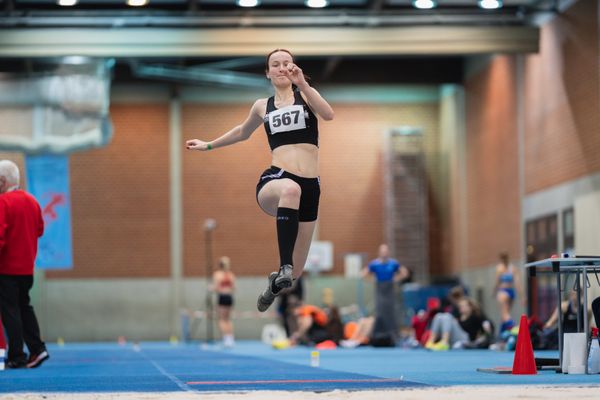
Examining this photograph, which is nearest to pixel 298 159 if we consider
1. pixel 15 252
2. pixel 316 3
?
pixel 15 252

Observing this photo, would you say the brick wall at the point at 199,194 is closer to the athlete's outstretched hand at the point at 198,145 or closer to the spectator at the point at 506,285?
the spectator at the point at 506,285

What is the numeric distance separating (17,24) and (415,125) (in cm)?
1201

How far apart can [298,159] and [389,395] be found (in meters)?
1.79

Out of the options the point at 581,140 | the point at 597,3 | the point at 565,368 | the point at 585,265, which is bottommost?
the point at 565,368

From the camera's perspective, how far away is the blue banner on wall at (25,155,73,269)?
55.1 feet

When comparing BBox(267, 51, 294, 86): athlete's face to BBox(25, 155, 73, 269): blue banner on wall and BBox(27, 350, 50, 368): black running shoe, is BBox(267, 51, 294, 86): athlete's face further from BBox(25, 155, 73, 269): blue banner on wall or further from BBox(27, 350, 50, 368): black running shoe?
BBox(25, 155, 73, 269): blue banner on wall

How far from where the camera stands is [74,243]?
28.2m

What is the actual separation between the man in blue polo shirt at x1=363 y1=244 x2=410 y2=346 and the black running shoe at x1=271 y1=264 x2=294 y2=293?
12.8 metres

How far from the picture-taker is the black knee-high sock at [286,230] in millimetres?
7031

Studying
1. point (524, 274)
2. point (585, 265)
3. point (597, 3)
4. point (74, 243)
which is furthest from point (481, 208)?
point (585, 265)

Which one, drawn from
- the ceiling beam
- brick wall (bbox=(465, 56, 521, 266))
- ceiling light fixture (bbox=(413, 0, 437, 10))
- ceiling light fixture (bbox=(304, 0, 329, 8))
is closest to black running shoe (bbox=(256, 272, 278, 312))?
ceiling light fixture (bbox=(413, 0, 437, 10))

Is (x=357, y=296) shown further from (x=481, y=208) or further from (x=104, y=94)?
(x=104, y=94)

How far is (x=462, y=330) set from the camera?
18.2 m

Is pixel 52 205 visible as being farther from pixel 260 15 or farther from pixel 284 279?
pixel 284 279
